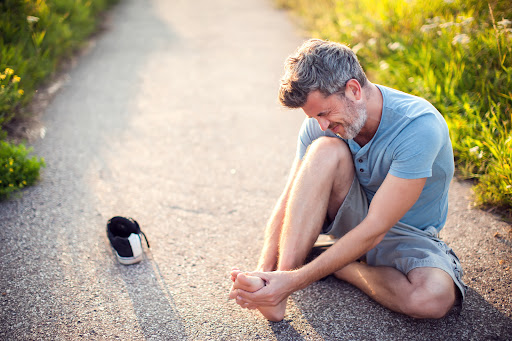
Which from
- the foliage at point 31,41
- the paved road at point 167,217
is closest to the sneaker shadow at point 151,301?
the paved road at point 167,217

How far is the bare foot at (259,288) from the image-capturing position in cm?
212

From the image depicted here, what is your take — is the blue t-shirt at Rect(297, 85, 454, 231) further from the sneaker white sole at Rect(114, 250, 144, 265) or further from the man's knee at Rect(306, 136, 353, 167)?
the sneaker white sole at Rect(114, 250, 144, 265)

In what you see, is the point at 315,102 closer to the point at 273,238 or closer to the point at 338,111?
the point at 338,111

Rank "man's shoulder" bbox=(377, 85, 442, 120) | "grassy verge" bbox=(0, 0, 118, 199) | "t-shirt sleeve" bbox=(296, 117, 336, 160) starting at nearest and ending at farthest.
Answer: "man's shoulder" bbox=(377, 85, 442, 120)
"t-shirt sleeve" bbox=(296, 117, 336, 160)
"grassy verge" bbox=(0, 0, 118, 199)

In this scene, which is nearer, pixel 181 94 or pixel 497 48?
pixel 497 48

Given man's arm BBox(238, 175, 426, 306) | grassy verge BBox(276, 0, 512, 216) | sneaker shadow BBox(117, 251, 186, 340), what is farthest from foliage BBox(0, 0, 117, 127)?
grassy verge BBox(276, 0, 512, 216)

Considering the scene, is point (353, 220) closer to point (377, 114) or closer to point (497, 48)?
point (377, 114)

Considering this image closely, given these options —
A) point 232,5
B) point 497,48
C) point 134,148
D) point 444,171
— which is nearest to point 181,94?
point 134,148

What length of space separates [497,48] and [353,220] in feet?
8.49

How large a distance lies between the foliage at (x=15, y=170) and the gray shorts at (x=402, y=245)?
251cm

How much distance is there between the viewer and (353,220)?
2432mm

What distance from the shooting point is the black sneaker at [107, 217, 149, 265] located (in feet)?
8.73

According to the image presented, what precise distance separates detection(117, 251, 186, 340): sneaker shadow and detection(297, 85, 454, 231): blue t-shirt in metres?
1.17

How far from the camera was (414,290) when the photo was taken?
2164mm
